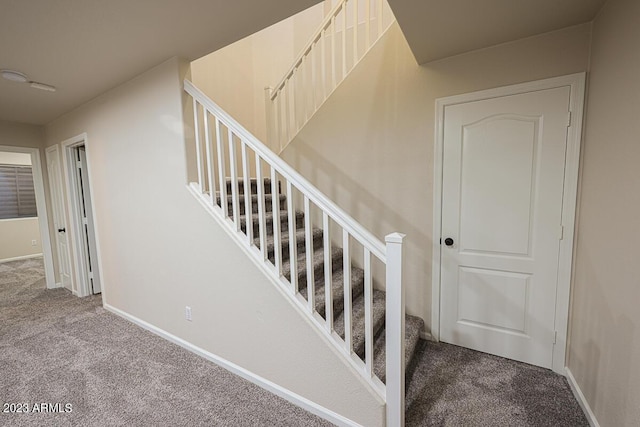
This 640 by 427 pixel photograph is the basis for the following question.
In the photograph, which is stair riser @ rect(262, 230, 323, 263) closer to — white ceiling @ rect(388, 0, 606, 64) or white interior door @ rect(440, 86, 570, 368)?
white interior door @ rect(440, 86, 570, 368)

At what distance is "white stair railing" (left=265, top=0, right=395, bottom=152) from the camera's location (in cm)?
256

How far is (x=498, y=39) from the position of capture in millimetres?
1847

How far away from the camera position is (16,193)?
19.9ft

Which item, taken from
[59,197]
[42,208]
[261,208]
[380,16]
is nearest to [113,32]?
[261,208]

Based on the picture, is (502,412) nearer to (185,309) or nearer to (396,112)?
(396,112)

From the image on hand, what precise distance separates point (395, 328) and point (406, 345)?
2.56ft

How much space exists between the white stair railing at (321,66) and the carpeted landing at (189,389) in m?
2.25

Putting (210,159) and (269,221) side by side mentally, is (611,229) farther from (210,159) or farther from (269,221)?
(210,159)

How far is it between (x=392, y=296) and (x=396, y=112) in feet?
5.27

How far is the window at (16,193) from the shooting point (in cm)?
589

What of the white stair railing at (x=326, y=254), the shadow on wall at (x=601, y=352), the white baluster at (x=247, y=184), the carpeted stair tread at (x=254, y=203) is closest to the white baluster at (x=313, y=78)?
the carpeted stair tread at (x=254, y=203)

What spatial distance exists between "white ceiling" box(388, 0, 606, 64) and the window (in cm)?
801

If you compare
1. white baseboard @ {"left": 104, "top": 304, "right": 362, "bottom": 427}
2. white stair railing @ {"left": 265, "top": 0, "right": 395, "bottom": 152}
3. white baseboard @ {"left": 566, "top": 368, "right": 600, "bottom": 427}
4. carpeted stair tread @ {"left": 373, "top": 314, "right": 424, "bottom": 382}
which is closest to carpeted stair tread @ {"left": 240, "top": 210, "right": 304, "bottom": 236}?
white stair railing @ {"left": 265, "top": 0, "right": 395, "bottom": 152}

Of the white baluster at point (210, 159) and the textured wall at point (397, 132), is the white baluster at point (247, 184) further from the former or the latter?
the textured wall at point (397, 132)
